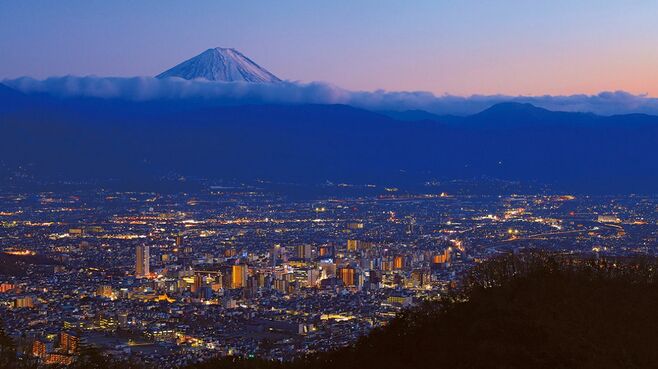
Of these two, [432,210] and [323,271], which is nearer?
[323,271]

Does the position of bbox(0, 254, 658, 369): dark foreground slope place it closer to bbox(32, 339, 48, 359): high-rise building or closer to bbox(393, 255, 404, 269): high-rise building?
bbox(32, 339, 48, 359): high-rise building

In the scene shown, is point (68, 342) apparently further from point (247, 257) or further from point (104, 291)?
point (247, 257)

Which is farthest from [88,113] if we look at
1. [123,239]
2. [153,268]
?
[153,268]

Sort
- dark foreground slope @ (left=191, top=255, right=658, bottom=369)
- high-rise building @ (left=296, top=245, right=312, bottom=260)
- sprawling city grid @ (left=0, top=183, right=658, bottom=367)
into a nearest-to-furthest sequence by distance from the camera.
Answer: dark foreground slope @ (left=191, top=255, right=658, bottom=369), sprawling city grid @ (left=0, top=183, right=658, bottom=367), high-rise building @ (left=296, top=245, right=312, bottom=260)

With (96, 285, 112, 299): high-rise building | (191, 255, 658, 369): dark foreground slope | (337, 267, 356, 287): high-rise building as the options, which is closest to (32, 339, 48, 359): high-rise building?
(191, 255, 658, 369): dark foreground slope

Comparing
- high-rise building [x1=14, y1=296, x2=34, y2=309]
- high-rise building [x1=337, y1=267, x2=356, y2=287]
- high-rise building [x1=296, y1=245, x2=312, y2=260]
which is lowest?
high-rise building [x1=296, y1=245, x2=312, y2=260]

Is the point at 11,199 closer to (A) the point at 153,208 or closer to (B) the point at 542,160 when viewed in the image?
(A) the point at 153,208
